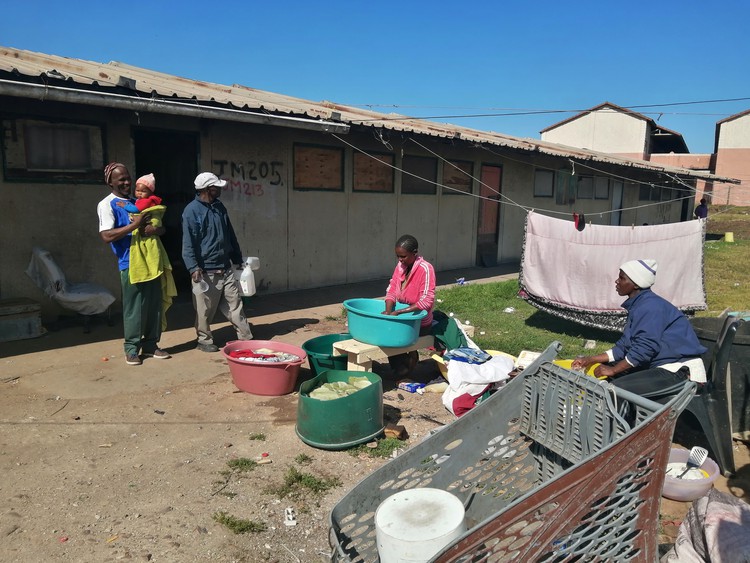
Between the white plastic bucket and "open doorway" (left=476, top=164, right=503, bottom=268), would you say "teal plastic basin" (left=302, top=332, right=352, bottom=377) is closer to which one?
the white plastic bucket

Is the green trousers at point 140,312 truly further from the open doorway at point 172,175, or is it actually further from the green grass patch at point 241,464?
the open doorway at point 172,175

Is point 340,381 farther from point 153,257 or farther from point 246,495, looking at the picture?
point 153,257

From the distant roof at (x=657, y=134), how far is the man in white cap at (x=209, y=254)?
95.2ft

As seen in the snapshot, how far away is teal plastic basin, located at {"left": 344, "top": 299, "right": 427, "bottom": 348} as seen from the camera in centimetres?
499

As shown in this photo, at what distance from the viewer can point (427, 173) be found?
39.3ft

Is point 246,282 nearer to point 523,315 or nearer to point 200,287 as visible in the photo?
point 200,287

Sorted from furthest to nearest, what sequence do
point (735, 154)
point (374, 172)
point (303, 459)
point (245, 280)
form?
point (735, 154), point (374, 172), point (245, 280), point (303, 459)

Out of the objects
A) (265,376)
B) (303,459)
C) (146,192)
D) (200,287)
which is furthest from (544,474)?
(146,192)

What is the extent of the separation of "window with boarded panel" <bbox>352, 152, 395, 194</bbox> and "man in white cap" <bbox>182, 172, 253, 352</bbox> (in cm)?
464

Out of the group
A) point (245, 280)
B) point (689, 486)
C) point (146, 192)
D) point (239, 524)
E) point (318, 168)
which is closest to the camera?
point (239, 524)

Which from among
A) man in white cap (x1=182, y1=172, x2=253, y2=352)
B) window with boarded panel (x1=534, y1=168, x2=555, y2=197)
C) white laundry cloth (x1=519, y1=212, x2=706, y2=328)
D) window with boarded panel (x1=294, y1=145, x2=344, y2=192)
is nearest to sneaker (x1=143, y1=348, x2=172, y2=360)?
man in white cap (x1=182, y1=172, x2=253, y2=352)

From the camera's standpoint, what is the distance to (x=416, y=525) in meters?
2.28

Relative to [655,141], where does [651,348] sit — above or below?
below

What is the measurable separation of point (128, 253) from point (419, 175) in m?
7.32
